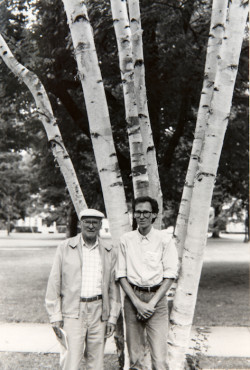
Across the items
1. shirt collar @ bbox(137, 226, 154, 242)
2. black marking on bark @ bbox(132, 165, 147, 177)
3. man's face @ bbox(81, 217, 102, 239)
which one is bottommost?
shirt collar @ bbox(137, 226, 154, 242)

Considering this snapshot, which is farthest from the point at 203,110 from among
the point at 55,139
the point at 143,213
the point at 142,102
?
the point at 55,139

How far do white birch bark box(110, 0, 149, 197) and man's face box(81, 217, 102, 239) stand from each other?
33.3 inches

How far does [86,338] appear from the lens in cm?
385

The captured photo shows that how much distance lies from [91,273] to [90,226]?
1.24 feet

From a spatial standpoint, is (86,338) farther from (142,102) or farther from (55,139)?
(142,102)

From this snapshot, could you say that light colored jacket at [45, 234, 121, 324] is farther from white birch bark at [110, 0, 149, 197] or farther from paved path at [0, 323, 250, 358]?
paved path at [0, 323, 250, 358]

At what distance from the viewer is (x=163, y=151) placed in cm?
1191

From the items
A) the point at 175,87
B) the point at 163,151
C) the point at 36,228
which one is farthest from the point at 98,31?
the point at 36,228

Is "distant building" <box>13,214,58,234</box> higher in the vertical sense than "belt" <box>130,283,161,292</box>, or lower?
lower

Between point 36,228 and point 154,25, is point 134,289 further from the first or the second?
point 36,228

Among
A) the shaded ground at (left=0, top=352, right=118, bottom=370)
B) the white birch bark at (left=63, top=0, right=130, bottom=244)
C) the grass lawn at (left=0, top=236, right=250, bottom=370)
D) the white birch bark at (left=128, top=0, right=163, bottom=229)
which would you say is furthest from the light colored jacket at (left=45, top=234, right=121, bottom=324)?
the shaded ground at (left=0, top=352, right=118, bottom=370)

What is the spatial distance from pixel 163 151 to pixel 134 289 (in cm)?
827

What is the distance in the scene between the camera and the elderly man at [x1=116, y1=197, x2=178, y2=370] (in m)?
3.83

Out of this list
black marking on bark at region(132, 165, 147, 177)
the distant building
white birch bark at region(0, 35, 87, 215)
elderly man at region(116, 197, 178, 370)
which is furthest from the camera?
the distant building
